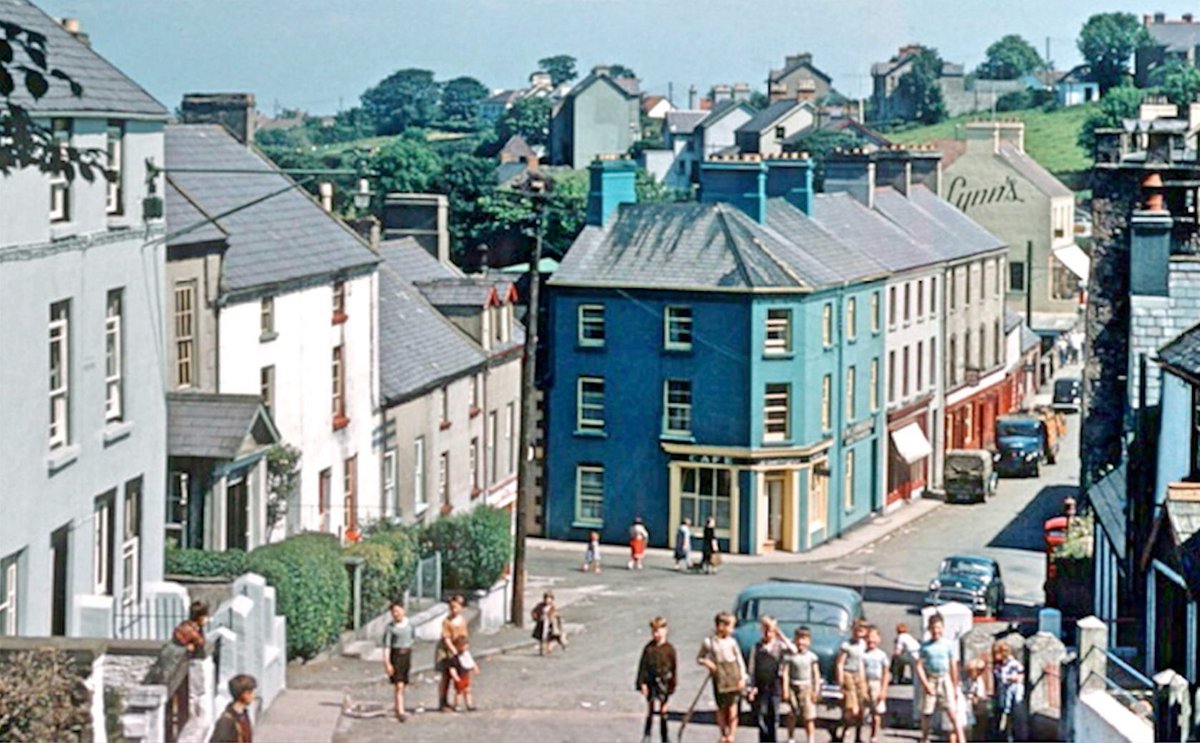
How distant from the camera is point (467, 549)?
1474 inches

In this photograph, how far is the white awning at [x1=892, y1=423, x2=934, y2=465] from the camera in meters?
62.9

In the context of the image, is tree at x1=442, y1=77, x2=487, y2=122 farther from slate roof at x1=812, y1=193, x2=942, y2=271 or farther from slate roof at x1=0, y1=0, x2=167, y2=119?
slate roof at x1=0, y1=0, x2=167, y2=119

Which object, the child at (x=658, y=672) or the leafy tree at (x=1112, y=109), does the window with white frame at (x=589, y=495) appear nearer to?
the child at (x=658, y=672)

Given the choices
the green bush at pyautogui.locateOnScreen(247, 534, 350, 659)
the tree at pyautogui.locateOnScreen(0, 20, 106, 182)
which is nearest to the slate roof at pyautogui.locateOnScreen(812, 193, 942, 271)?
the green bush at pyautogui.locateOnScreen(247, 534, 350, 659)

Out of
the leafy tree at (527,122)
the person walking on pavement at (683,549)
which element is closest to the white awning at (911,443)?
the person walking on pavement at (683,549)

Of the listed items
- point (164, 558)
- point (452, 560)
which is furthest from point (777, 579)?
point (164, 558)

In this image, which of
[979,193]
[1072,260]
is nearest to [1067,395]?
[979,193]

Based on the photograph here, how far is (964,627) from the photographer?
25.4 m

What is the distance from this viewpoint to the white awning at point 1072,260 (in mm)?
96188

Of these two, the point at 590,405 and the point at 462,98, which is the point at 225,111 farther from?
the point at 462,98

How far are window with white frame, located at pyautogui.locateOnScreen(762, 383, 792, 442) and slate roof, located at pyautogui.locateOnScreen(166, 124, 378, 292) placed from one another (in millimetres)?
16078

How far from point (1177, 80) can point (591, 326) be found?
10471 cm

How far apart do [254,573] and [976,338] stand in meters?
48.8

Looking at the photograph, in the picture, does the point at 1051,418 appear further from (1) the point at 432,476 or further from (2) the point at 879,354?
(1) the point at 432,476
